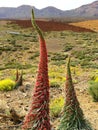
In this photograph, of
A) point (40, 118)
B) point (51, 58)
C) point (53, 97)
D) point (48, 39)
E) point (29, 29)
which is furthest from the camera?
point (29, 29)

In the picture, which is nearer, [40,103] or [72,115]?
[40,103]

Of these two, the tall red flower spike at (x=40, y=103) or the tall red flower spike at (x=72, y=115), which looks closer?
the tall red flower spike at (x=40, y=103)

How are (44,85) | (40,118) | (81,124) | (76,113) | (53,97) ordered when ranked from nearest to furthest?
1. (44,85)
2. (40,118)
3. (76,113)
4. (81,124)
5. (53,97)

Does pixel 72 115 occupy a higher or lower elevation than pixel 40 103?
lower

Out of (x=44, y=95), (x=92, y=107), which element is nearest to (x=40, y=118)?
(x=44, y=95)

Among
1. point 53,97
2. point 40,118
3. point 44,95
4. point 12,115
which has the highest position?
point 44,95

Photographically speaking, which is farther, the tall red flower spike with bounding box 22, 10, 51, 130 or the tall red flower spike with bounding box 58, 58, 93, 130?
the tall red flower spike with bounding box 58, 58, 93, 130

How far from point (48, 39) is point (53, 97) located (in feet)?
104

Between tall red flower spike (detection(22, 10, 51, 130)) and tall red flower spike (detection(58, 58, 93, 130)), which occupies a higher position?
tall red flower spike (detection(22, 10, 51, 130))

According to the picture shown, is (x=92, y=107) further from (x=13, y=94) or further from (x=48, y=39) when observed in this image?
(x=48, y=39)

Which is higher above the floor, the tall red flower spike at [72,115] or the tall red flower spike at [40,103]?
the tall red flower spike at [40,103]

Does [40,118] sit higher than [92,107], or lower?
higher

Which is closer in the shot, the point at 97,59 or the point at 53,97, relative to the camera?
the point at 53,97

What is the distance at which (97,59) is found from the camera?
938 inches
